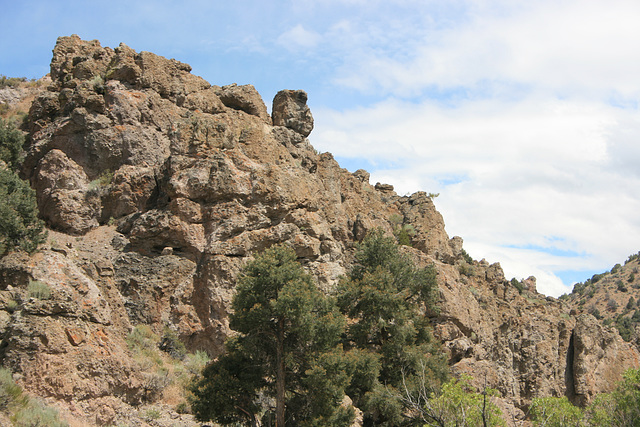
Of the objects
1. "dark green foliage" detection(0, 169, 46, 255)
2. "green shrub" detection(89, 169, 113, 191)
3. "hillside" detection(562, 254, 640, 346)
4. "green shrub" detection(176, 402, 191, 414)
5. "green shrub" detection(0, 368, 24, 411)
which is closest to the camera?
"green shrub" detection(0, 368, 24, 411)

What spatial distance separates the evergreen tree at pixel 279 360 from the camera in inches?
748

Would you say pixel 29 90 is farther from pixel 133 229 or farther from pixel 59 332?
pixel 59 332

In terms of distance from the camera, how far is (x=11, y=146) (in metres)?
27.8

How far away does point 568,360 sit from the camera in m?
37.1

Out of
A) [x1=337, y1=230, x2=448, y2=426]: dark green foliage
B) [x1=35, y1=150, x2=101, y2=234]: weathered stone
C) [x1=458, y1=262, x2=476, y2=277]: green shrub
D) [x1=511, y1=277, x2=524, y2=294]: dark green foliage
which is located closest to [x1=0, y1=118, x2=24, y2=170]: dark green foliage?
[x1=35, y1=150, x2=101, y2=234]: weathered stone

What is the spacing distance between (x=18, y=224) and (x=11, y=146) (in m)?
10.5

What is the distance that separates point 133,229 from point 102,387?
31.6 ft

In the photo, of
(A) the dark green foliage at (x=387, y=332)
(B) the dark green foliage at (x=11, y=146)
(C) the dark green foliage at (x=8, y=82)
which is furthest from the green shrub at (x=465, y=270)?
(C) the dark green foliage at (x=8, y=82)

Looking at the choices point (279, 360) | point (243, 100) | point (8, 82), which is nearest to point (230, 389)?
point (279, 360)

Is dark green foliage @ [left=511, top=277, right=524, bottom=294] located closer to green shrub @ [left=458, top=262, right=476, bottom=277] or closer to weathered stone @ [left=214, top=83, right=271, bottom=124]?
green shrub @ [left=458, top=262, right=476, bottom=277]

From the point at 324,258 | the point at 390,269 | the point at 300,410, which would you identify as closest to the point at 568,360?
the point at 390,269

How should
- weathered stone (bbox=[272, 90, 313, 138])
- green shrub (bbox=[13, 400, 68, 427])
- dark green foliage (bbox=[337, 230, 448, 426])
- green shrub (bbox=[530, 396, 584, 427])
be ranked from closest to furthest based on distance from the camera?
green shrub (bbox=[13, 400, 68, 427]) < green shrub (bbox=[530, 396, 584, 427]) < dark green foliage (bbox=[337, 230, 448, 426]) < weathered stone (bbox=[272, 90, 313, 138])

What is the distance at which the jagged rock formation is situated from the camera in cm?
1755

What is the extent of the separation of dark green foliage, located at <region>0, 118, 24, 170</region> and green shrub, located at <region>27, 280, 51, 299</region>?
40.1 ft
